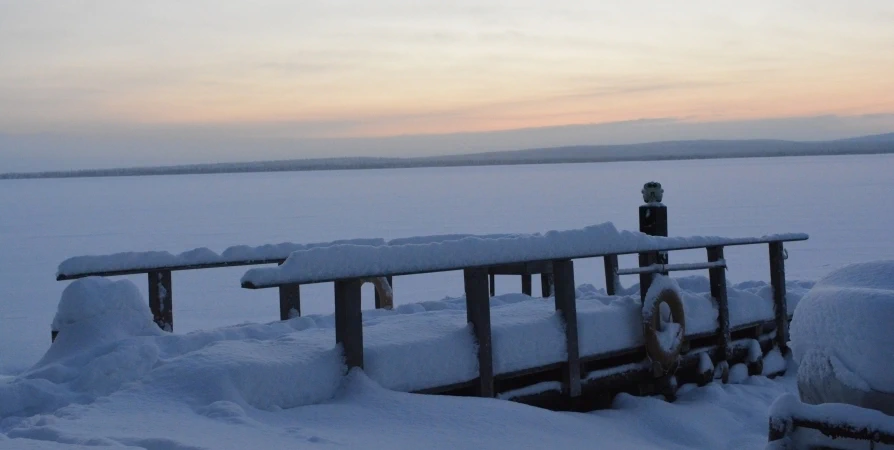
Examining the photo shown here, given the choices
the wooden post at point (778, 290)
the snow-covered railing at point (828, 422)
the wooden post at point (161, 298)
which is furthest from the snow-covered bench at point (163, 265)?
the wooden post at point (778, 290)

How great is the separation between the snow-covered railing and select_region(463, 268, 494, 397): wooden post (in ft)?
7.15

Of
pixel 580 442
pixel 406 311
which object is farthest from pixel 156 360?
pixel 406 311

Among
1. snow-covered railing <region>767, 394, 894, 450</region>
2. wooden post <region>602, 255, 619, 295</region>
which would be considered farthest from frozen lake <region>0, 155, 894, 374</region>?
snow-covered railing <region>767, 394, 894, 450</region>

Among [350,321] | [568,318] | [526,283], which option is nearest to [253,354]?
[350,321]

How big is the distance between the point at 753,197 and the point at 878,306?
38939 mm

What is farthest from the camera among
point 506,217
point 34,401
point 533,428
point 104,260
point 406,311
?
point 506,217

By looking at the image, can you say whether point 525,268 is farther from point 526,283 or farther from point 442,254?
point 442,254

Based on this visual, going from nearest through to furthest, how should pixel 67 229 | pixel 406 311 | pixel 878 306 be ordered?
1. pixel 878 306
2. pixel 406 311
3. pixel 67 229

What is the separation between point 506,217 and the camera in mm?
31891

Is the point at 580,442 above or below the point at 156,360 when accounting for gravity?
below

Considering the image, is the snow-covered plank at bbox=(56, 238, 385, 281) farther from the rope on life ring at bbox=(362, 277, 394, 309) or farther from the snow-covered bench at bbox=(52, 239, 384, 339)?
the rope on life ring at bbox=(362, 277, 394, 309)

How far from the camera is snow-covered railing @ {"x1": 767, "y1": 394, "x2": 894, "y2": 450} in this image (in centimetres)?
352

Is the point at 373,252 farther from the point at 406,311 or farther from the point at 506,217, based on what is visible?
the point at 506,217

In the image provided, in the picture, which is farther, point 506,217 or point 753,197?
point 753,197
